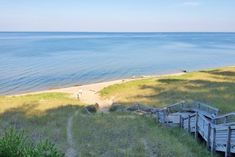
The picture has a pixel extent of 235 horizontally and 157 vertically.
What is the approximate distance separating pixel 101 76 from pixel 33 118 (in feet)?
126

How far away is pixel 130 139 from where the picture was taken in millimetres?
18188

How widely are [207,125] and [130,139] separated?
406 centimetres

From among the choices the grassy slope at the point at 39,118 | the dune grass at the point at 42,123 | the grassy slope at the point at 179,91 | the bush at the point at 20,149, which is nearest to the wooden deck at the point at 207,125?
the grassy slope at the point at 179,91

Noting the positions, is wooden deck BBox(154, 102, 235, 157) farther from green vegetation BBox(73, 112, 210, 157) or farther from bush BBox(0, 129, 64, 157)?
bush BBox(0, 129, 64, 157)

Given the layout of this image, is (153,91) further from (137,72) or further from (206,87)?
(137,72)

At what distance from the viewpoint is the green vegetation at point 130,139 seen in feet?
52.1

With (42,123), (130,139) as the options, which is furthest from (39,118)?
(130,139)

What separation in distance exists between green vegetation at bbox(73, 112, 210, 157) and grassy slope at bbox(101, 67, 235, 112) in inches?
298

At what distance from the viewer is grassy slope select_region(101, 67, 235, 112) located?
29686 mm

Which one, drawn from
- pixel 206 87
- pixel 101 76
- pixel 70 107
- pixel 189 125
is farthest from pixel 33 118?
pixel 101 76

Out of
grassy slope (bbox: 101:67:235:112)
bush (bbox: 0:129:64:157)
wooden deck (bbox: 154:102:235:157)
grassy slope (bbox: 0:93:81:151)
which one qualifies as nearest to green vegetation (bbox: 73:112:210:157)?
wooden deck (bbox: 154:102:235:157)

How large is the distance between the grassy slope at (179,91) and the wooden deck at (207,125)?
3.05 m

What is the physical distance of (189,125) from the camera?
61.0 ft

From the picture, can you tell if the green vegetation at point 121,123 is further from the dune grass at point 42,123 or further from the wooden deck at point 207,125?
the wooden deck at point 207,125
